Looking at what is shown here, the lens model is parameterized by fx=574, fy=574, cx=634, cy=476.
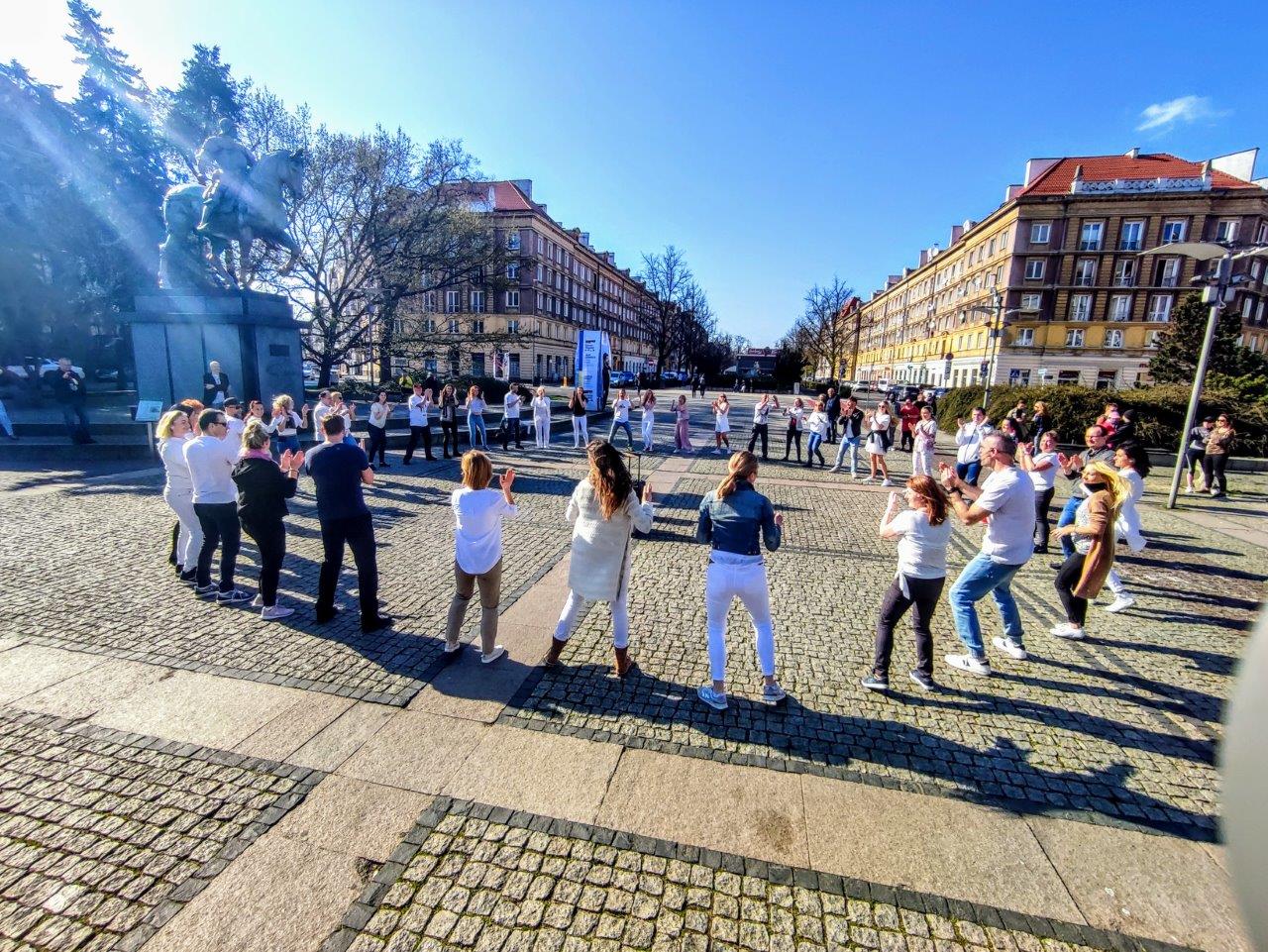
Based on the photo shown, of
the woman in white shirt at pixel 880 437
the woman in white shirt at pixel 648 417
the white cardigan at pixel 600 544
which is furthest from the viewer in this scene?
the woman in white shirt at pixel 648 417

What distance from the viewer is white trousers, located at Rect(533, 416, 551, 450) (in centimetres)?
1669

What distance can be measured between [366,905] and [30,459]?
55.8 ft

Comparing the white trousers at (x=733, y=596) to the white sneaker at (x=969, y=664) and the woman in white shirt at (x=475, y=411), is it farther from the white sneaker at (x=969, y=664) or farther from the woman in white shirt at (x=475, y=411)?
the woman in white shirt at (x=475, y=411)

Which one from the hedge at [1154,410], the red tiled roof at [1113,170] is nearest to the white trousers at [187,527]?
the hedge at [1154,410]

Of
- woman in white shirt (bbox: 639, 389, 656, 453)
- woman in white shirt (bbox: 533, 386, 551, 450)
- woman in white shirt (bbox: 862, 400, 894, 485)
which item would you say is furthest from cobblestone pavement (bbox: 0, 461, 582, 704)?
woman in white shirt (bbox: 862, 400, 894, 485)

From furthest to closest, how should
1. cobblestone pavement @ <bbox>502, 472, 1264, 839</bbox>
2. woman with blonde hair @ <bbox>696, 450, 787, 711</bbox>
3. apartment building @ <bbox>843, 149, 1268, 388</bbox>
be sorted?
apartment building @ <bbox>843, 149, 1268, 388</bbox> < woman with blonde hair @ <bbox>696, 450, 787, 711</bbox> < cobblestone pavement @ <bbox>502, 472, 1264, 839</bbox>

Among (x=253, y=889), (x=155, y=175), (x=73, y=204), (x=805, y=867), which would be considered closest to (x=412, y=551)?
(x=253, y=889)

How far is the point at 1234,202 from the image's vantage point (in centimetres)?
4631

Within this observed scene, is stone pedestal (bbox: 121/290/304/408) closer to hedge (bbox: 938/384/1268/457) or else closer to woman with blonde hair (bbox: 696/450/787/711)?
woman with blonde hair (bbox: 696/450/787/711)

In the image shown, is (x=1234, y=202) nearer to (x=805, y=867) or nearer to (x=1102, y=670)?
(x=1102, y=670)

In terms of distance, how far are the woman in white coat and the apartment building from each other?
53625mm

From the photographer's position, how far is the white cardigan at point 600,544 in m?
4.25

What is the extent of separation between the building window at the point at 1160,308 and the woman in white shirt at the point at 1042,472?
58124 millimetres

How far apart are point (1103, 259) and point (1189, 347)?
744 inches
